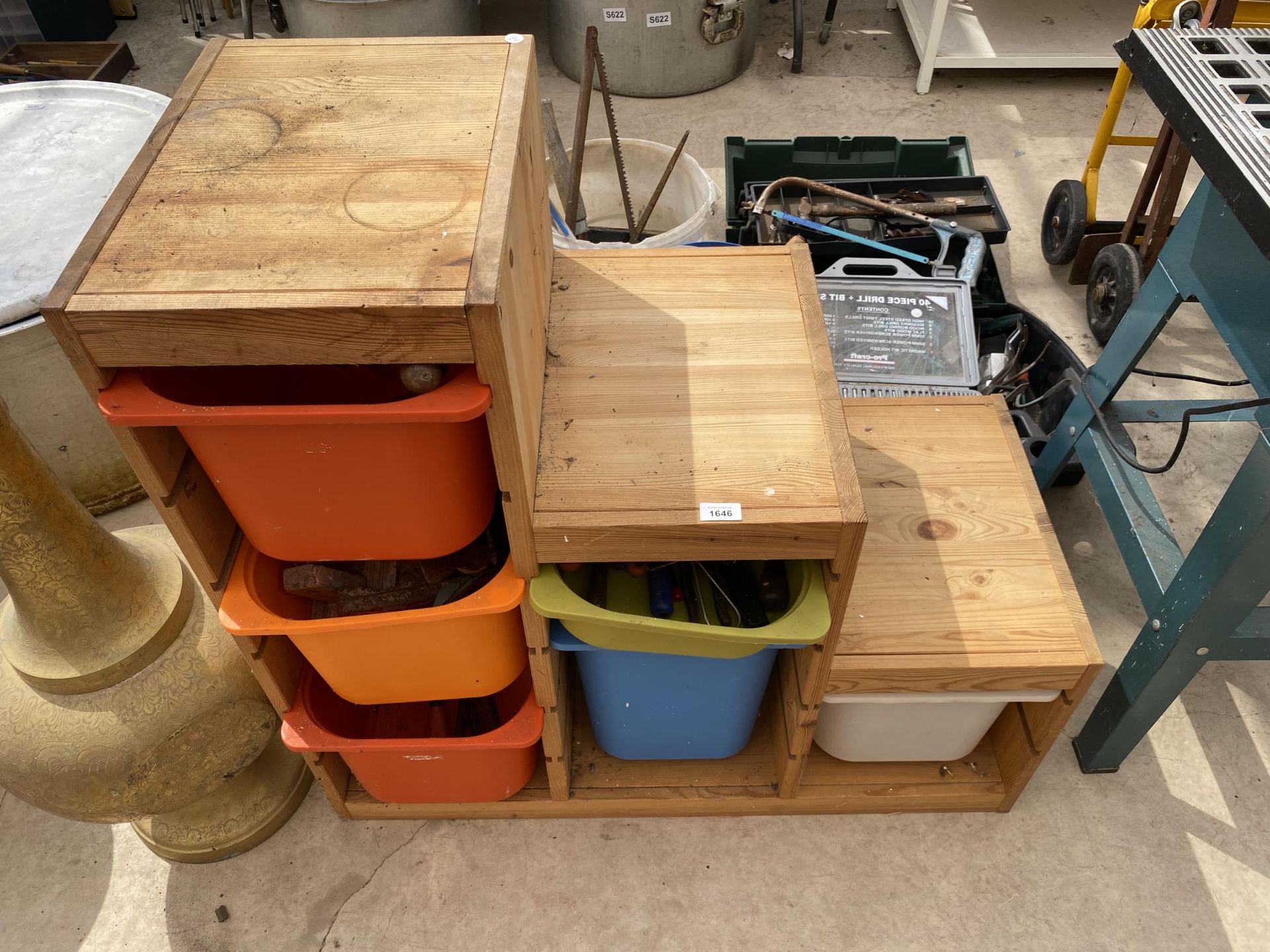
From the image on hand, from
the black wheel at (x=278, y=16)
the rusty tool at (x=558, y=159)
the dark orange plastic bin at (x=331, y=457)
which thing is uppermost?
the dark orange plastic bin at (x=331, y=457)

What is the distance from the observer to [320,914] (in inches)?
64.2

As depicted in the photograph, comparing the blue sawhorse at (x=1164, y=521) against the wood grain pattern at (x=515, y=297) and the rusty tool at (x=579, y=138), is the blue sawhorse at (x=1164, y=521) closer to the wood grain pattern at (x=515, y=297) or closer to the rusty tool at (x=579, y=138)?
the wood grain pattern at (x=515, y=297)

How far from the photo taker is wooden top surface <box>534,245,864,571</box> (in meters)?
1.17

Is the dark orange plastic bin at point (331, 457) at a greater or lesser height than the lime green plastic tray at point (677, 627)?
greater

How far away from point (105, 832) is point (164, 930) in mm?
258

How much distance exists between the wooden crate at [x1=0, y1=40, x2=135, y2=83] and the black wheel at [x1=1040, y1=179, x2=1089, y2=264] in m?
3.48

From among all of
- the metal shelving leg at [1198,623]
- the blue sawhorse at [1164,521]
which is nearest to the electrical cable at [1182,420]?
the blue sawhorse at [1164,521]

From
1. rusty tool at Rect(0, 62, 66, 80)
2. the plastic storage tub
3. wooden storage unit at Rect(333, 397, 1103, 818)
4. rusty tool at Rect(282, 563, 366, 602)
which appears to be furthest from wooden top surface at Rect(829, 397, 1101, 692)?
rusty tool at Rect(0, 62, 66, 80)

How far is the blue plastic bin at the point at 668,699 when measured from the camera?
1447 mm

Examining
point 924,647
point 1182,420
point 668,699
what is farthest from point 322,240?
point 1182,420

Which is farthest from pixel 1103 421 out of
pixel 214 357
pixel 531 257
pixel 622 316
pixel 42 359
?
pixel 42 359

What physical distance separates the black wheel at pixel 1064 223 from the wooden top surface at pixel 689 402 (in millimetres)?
1586

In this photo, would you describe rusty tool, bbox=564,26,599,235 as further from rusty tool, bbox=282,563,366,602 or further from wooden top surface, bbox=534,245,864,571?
rusty tool, bbox=282,563,366,602

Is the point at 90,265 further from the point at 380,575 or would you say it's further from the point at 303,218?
the point at 380,575
